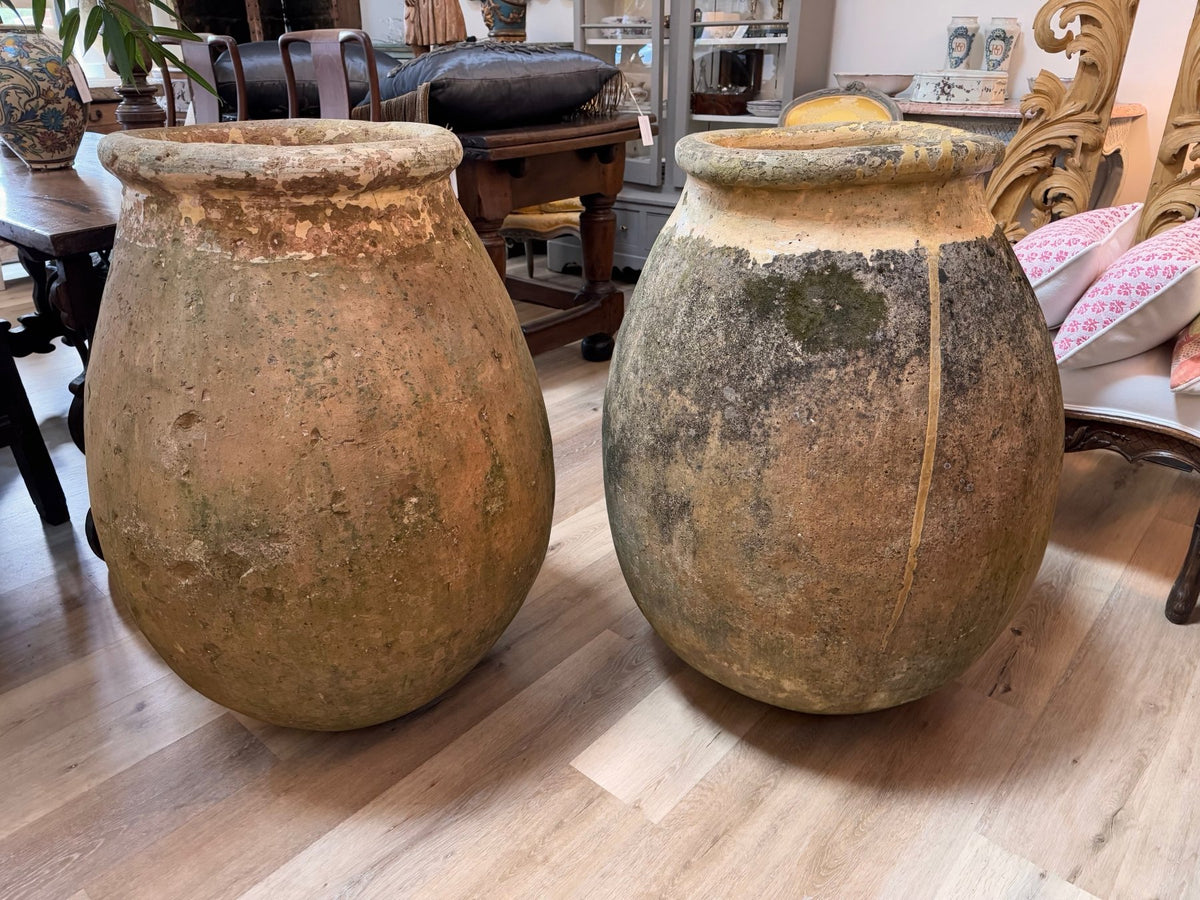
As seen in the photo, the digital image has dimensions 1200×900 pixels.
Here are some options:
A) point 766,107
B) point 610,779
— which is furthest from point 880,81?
point 610,779

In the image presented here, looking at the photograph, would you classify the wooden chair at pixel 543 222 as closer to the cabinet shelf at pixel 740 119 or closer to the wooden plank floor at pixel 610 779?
the cabinet shelf at pixel 740 119

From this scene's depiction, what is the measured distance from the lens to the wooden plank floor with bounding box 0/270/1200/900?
39.8 inches

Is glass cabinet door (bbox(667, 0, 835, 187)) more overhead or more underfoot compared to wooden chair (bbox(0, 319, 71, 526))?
more overhead

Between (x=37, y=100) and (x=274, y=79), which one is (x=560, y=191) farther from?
(x=274, y=79)

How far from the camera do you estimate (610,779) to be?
3.75 ft

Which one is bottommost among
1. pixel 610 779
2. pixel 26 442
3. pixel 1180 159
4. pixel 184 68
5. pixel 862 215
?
pixel 610 779

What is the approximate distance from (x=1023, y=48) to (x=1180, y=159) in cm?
129

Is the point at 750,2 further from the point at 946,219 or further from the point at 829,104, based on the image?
the point at 946,219

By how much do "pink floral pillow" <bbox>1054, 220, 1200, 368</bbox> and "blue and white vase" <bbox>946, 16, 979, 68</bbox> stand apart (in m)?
1.52

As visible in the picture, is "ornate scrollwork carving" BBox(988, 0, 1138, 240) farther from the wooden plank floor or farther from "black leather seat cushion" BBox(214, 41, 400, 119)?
"black leather seat cushion" BBox(214, 41, 400, 119)

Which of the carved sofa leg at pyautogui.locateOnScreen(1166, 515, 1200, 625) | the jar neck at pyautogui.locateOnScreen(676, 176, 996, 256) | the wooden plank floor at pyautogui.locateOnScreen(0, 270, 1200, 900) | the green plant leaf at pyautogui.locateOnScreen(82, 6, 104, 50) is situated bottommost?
the wooden plank floor at pyautogui.locateOnScreen(0, 270, 1200, 900)

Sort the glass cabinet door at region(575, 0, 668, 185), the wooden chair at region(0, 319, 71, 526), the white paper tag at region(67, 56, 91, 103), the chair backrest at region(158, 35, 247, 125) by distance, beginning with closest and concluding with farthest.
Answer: the wooden chair at region(0, 319, 71, 526) → the white paper tag at region(67, 56, 91, 103) → the chair backrest at region(158, 35, 247, 125) → the glass cabinet door at region(575, 0, 668, 185)

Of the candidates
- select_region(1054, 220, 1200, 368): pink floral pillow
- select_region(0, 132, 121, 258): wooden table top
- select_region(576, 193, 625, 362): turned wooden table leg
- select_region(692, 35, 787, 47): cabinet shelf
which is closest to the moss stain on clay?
select_region(1054, 220, 1200, 368): pink floral pillow

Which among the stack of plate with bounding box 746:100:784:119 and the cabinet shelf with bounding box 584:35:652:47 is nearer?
the stack of plate with bounding box 746:100:784:119
